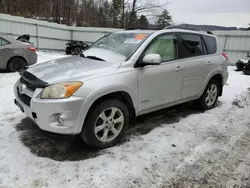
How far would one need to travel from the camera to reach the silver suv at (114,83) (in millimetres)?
2994

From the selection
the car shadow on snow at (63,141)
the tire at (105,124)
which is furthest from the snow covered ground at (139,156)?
the tire at (105,124)

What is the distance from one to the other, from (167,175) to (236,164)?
3.39ft

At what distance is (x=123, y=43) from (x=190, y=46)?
141cm

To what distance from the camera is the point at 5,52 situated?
7918 mm

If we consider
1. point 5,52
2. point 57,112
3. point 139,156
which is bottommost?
point 139,156

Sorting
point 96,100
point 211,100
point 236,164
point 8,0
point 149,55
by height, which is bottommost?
point 236,164

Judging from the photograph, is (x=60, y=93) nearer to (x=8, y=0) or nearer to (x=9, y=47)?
(x=9, y=47)

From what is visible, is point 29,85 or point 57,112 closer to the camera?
point 57,112

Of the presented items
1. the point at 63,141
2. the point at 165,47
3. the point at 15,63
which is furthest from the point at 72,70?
the point at 15,63

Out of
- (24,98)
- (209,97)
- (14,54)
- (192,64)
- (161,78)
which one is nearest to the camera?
(24,98)

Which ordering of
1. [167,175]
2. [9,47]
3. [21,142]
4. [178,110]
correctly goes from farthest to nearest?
[9,47], [178,110], [21,142], [167,175]

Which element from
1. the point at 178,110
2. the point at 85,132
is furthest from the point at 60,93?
the point at 178,110

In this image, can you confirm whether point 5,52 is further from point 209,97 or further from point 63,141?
point 209,97

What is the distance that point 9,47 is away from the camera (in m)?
7.97
